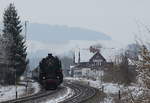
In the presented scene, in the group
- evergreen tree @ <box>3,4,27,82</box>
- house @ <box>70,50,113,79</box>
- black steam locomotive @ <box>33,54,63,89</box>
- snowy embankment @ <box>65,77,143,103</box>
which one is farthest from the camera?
house @ <box>70,50,113,79</box>

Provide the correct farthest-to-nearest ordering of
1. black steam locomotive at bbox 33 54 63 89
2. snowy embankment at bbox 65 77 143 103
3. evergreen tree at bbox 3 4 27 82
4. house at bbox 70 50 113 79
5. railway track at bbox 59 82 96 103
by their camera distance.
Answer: house at bbox 70 50 113 79
evergreen tree at bbox 3 4 27 82
black steam locomotive at bbox 33 54 63 89
railway track at bbox 59 82 96 103
snowy embankment at bbox 65 77 143 103

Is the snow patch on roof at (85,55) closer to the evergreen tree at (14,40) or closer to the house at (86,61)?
the house at (86,61)

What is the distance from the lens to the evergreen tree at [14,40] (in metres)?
63.8

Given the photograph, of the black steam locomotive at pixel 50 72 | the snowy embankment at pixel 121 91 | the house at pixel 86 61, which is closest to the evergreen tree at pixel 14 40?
the black steam locomotive at pixel 50 72

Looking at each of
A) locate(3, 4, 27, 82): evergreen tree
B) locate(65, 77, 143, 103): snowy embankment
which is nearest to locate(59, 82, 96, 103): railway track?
locate(65, 77, 143, 103): snowy embankment

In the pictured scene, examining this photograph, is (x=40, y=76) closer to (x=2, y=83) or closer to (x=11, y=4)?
(x=2, y=83)

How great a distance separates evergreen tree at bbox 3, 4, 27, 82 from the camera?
63.8 meters

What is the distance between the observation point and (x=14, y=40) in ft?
214

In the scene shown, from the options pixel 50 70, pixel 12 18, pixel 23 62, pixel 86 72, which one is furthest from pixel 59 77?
pixel 86 72

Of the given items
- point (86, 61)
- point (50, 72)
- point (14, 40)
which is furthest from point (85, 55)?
point (50, 72)

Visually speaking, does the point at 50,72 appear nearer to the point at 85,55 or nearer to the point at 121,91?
the point at 121,91

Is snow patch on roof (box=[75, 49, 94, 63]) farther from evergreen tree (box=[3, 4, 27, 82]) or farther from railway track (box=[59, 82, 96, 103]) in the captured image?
railway track (box=[59, 82, 96, 103])

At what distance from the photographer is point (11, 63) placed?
2500 inches

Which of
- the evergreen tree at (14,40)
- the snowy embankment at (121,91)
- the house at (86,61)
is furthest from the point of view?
the house at (86,61)
